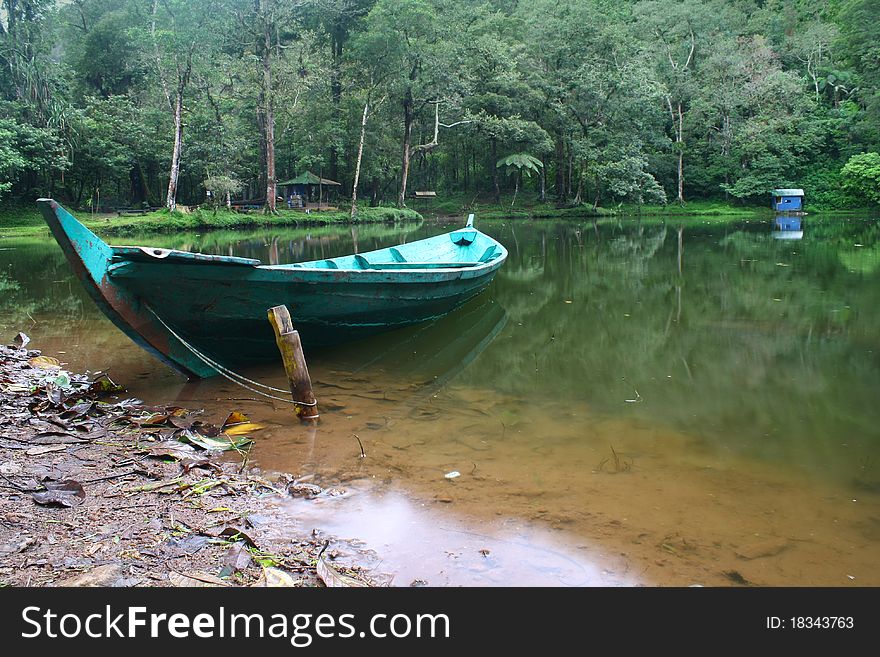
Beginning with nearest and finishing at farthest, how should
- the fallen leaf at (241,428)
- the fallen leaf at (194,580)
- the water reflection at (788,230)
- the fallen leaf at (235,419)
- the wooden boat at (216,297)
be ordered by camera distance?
the fallen leaf at (194,580)
the fallen leaf at (241,428)
the fallen leaf at (235,419)
the wooden boat at (216,297)
the water reflection at (788,230)

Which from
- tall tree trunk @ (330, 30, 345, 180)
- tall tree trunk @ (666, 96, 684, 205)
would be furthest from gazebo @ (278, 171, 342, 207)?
tall tree trunk @ (666, 96, 684, 205)

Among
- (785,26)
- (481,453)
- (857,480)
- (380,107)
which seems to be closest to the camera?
(857,480)

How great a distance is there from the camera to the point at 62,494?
3.38 meters

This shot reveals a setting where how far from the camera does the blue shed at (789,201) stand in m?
35.0

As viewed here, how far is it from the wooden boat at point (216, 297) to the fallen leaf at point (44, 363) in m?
1.39

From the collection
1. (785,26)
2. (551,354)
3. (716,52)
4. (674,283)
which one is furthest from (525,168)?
(551,354)

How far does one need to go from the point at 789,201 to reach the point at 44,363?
37.3m

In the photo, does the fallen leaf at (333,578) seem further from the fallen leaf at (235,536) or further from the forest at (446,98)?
the forest at (446,98)

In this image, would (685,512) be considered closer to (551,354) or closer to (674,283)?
(551,354)

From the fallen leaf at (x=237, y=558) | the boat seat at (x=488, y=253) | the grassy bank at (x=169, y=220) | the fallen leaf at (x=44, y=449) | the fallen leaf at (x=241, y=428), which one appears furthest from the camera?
the grassy bank at (x=169, y=220)

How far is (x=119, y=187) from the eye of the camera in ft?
115

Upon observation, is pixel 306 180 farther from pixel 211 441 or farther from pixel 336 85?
pixel 211 441

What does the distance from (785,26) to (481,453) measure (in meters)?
48.4

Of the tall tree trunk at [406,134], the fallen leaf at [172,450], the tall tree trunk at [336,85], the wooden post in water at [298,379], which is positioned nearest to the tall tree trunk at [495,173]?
the tall tree trunk at [406,134]
